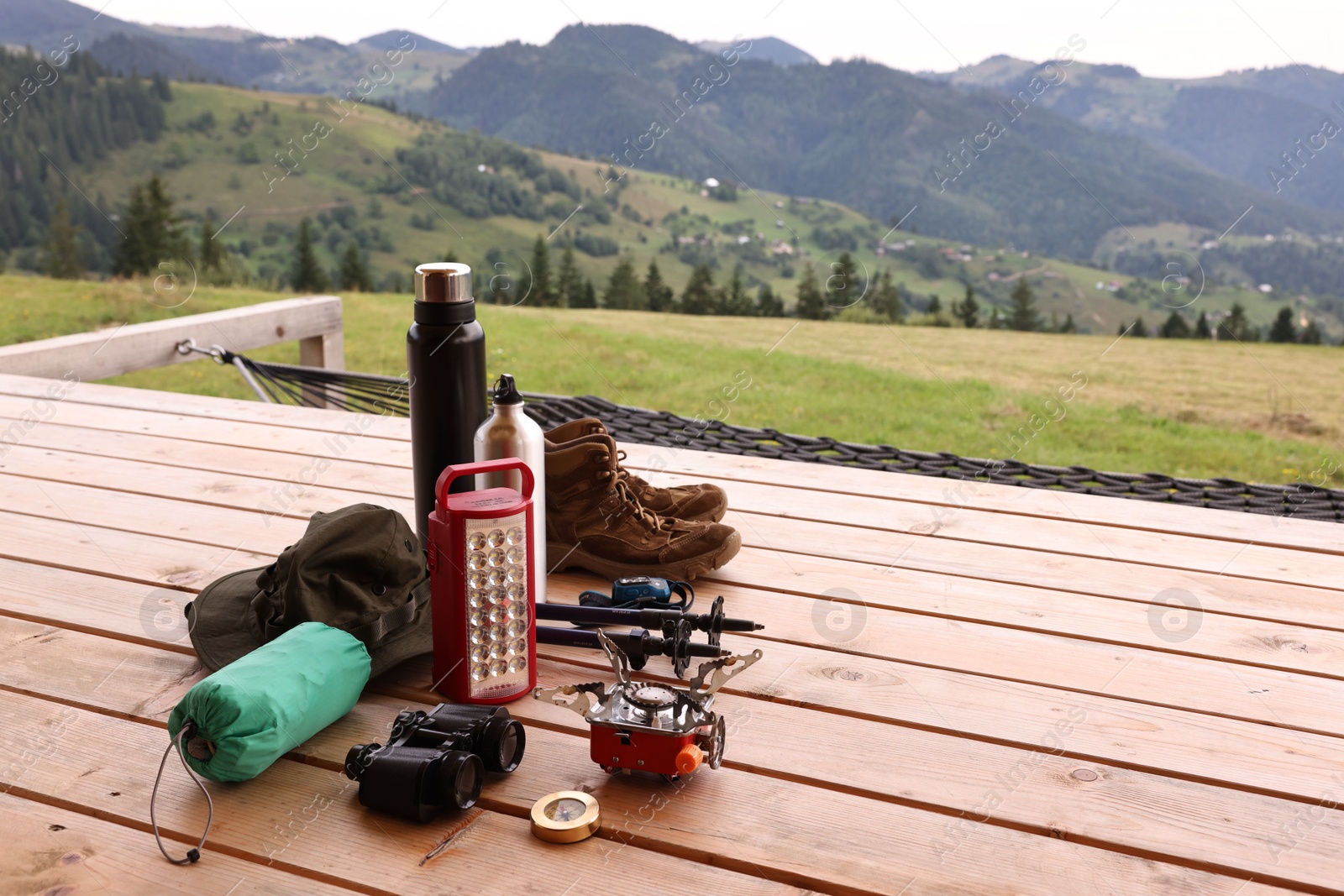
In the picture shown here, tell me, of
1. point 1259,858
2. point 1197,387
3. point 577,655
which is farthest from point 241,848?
point 1197,387

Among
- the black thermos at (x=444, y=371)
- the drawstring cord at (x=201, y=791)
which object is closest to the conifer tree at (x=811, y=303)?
the black thermos at (x=444, y=371)

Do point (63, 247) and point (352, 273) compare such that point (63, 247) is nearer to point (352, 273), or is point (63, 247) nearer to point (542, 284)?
point (352, 273)

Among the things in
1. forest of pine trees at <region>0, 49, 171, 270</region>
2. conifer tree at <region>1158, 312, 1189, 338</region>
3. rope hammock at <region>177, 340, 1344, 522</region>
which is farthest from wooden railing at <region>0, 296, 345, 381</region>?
forest of pine trees at <region>0, 49, 171, 270</region>

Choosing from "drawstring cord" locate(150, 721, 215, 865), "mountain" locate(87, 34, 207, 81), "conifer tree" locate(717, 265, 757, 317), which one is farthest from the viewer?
"mountain" locate(87, 34, 207, 81)

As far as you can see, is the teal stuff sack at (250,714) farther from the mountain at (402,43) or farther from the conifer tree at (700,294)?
the conifer tree at (700,294)

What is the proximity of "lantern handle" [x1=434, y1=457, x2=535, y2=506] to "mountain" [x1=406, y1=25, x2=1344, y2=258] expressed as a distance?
58.4 feet

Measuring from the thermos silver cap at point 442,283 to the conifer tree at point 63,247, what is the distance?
2120cm

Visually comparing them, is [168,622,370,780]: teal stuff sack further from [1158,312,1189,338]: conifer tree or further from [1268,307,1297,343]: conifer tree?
[1268,307,1297,343]: conifer tree

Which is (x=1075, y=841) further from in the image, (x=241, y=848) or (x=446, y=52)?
(x=446, y=52)

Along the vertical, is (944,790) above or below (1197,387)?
above

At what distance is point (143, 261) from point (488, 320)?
14199mm

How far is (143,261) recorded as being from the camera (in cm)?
2034

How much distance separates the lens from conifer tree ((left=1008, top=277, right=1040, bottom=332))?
1522 cm

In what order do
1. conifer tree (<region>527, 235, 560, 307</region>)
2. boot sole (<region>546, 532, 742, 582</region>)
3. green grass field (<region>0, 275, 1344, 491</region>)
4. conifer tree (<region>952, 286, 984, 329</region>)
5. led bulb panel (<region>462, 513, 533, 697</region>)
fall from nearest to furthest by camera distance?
led bulb panel (<region>462, 513, 533, 697</region>), boot sole (<region>546, 532, 742, 582</region>), green grass field (<region>0, 275, 1344, 491</region>), conifer tree (<region>952, 286, 984, 329</region>), conifer tree (<region>527, 235, 560, 307</region>)
